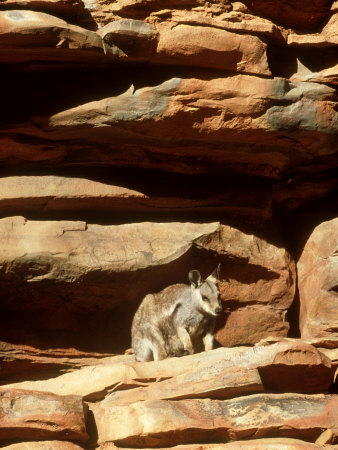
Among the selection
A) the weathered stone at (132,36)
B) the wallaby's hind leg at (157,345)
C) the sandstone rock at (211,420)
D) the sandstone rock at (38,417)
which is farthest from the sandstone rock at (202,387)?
the weathered stone at (132,36)

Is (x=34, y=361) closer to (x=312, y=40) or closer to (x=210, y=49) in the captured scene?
(x=210, y=49)

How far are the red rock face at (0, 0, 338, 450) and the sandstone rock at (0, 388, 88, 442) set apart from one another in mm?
482

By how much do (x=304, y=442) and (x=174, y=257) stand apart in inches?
148

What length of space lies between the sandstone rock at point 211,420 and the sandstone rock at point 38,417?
508 mm

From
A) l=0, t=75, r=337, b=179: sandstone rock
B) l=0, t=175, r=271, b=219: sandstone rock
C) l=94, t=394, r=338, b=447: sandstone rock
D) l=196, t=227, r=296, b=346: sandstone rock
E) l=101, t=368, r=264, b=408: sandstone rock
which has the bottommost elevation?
l=94, t=394, r=338, b=447: sandstone rock

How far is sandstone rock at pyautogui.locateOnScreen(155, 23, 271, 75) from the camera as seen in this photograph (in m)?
10.6

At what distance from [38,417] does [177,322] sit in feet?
11.7

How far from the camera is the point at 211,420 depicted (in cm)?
897

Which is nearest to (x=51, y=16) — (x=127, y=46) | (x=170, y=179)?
(x=127, y=46)

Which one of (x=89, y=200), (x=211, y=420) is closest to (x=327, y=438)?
(x=211, y=420)

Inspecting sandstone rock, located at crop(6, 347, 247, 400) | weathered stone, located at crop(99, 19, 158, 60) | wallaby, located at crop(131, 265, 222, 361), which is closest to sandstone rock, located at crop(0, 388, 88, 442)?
sandstone rock, located at crop(6, 347, 247, 400)

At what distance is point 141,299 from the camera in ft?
39.8

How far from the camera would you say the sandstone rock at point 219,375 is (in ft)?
30.8

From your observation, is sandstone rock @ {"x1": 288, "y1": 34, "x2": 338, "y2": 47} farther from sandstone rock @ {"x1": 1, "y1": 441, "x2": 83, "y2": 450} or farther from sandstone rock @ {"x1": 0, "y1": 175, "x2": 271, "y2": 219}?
sandstone rock @ {"x1": 1, "y1": 441, "x2": 83, "y2": 450}
